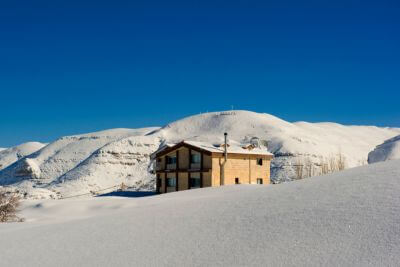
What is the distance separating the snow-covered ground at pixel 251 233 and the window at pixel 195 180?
2605 centimetres

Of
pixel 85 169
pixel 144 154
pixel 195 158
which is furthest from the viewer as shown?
pixel 144 154

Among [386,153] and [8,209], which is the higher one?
[386,153]

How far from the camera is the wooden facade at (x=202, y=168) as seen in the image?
40000mm

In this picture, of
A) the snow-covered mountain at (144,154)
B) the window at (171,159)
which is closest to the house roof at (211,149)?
the window at (171,159)

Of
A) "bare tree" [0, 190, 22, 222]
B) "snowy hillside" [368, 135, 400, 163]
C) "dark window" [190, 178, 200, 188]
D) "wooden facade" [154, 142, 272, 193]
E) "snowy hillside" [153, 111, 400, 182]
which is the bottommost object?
"bare tree" [0, 190, 22, 222]

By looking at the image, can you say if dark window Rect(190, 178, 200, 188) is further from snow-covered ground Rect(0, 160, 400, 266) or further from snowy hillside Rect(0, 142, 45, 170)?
snowy hillside Rect(0, 142, 45, 170)

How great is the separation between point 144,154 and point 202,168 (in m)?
52.8

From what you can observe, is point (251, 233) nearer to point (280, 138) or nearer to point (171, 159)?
point (171, 159)

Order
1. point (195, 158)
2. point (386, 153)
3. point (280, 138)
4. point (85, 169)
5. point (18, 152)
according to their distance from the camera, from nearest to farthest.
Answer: point (195, 158), point (386, 153), point (85, 169), point (280, 138), point (18, 152)

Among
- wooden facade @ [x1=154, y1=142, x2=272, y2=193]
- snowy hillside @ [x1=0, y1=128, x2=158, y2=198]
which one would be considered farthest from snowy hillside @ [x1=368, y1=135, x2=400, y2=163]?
snowy hillside @ [x1=0, y1=128, x2=158, y2=198]

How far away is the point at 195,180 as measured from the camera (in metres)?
41.6

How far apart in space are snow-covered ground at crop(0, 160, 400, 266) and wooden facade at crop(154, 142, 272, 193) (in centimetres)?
2488

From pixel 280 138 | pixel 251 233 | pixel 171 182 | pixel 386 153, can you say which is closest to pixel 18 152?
pixel 280 138

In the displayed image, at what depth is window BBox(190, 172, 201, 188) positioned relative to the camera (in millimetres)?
41250
